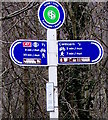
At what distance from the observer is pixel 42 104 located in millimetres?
6805

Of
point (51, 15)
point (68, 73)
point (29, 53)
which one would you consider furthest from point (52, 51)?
point (68, 73)

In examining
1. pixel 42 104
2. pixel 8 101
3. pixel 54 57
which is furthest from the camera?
pixel 8 101

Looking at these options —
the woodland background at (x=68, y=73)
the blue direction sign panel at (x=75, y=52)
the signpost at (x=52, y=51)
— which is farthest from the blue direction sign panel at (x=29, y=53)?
the woodland background at (x=68, y=73)

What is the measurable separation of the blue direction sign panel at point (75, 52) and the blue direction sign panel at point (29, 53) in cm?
16

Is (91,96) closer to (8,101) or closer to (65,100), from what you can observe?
(65,100)

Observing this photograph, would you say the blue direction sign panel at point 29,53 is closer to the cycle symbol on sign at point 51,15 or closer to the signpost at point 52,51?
the signpost at point 52,51

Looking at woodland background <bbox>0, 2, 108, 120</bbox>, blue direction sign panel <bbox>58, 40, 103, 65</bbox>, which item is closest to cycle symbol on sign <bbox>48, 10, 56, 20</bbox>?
blue direction sign panel <bbox>58, 40, 103, 65</bbox>

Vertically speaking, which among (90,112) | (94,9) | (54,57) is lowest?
(90,112)

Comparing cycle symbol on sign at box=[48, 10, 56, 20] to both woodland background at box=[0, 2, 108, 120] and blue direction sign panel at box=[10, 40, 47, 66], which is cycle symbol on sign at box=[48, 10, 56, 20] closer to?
blue direction sign panel at box=[10, 40, 47, 66]

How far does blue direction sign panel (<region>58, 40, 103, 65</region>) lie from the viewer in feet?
8.86

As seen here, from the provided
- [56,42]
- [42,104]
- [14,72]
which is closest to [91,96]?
[42,104]

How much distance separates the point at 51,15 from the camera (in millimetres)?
2721

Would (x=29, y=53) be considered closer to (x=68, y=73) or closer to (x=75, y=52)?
(x=75, y=52)

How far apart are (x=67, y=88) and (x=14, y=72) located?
1321mm
